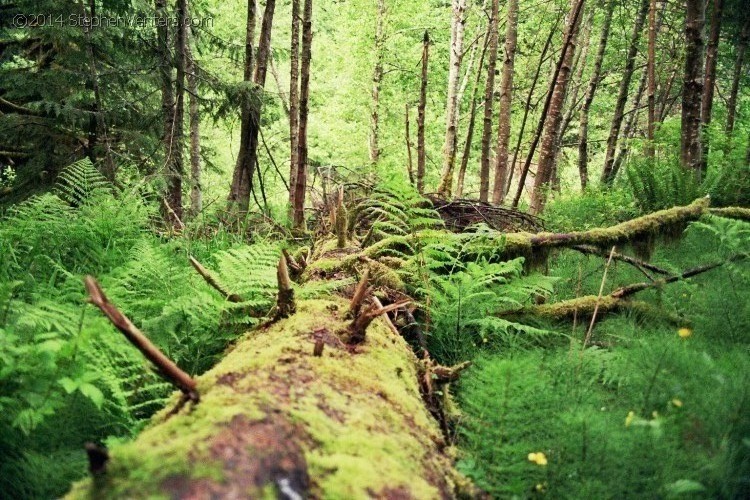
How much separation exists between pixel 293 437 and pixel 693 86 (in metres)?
6.85

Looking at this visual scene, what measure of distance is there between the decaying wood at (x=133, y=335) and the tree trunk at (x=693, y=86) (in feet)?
21.4

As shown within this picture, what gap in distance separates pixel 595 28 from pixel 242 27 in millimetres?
18624

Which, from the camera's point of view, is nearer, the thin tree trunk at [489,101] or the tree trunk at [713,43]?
the tree trunk at [713,43]

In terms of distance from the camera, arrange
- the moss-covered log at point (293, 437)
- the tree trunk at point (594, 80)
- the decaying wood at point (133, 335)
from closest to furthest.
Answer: the moss-covered log at point (293, 437)
the decaying wood at point (133, 335)
the tree trunk at point (594, 80)

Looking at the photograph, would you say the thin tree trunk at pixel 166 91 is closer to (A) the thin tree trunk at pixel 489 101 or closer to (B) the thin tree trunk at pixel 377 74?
(A) the thin tree trunk at pixel 489 101

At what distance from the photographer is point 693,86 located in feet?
19.7

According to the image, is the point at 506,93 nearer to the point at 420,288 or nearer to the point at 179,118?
the point at 179,118

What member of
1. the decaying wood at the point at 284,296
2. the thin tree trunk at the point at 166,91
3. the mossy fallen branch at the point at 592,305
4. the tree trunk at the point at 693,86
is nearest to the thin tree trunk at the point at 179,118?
the thin tree trunk at the point at 166,91

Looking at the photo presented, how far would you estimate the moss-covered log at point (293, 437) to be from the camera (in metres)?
1.04

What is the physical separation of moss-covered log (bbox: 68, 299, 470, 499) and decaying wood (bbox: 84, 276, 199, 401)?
95 millimetres

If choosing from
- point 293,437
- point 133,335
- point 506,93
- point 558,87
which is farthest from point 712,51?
point 133,335

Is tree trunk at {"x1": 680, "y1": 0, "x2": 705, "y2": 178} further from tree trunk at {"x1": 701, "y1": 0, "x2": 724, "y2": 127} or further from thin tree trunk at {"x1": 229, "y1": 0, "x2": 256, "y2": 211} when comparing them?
thin tree trunk at {"x1": 229, "y1": 0, "x2": 256, "y2": 211}

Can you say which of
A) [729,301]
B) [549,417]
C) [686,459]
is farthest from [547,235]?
[686,459]

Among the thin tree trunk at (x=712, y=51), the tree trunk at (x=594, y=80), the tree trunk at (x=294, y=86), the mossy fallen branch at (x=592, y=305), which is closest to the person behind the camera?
the mossy fallen branch at (x=592, y=305)
